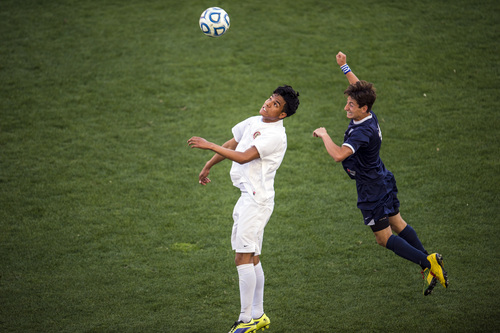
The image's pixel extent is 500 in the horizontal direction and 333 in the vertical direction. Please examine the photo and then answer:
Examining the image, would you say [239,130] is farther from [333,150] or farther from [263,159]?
[333,150]

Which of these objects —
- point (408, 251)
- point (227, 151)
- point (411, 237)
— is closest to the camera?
point (227, 151)

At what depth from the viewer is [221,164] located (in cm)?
919

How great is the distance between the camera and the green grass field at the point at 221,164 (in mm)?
6227

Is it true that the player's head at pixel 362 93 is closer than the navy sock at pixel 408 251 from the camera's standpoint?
Yes

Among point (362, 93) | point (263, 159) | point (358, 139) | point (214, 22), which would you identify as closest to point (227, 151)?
point (263, 159)

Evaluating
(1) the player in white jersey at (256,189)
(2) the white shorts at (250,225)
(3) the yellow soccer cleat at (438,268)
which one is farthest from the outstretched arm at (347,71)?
(3) the yellow soccer cleat at (438,268)

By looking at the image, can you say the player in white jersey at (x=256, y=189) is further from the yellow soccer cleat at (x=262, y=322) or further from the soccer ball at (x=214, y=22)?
the soccer ball at (x=214, y=22)

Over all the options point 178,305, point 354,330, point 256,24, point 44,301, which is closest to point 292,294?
point 354,330

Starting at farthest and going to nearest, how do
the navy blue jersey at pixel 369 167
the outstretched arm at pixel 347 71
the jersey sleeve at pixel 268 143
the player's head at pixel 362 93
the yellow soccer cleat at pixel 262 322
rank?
the outstretched arm at pixel 347 71 < the yellow soccer cleat at pixel 262 322 < the navy blue jersey at pixel 369 167 < the player's head at pixel 362 93 < the jersey sleeve at pixel 268 143

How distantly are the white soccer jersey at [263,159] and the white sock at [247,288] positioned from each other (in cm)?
68

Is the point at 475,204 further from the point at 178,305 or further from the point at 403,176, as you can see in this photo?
the point at 178,305

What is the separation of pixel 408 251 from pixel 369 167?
934 millimetres

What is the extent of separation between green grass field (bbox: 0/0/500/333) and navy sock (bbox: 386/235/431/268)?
0.78 meters

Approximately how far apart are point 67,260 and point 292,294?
9.63ft
